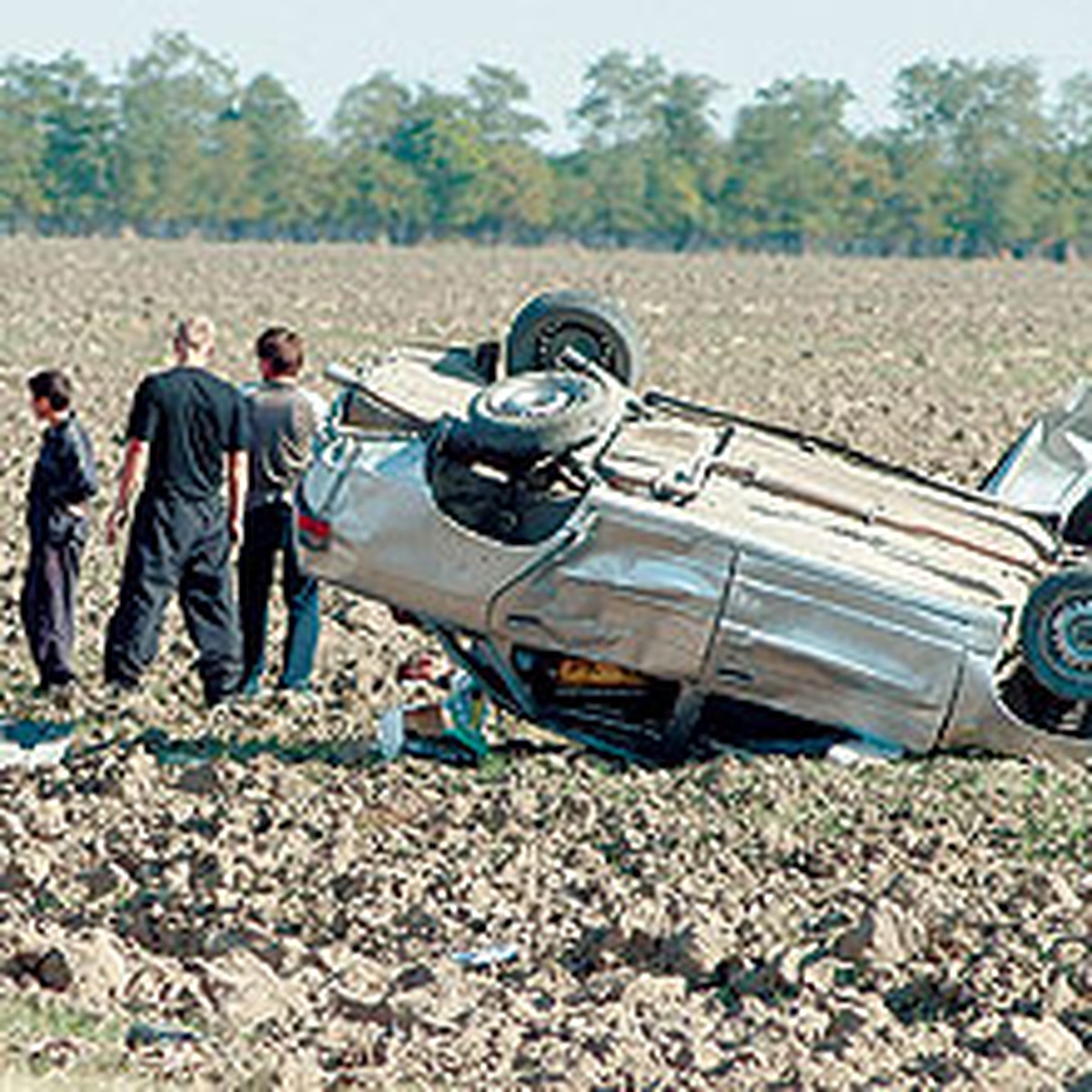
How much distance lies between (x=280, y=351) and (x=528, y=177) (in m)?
120

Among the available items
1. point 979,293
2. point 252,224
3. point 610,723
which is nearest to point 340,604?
point 610,723

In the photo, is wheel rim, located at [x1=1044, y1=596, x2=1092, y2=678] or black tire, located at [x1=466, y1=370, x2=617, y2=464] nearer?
wheel rim, located at [x1=1044, y1=596, x2=1092, y2=678]

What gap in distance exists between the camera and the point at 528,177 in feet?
427

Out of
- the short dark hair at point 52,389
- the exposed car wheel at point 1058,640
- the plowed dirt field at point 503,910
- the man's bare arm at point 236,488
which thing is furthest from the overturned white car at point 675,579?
the short dark hair at point 52,389

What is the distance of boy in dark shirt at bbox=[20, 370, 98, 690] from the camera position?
35.8 ft

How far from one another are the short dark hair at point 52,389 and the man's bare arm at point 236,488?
79 centimetres

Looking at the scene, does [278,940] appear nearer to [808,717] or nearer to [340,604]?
[808,717]

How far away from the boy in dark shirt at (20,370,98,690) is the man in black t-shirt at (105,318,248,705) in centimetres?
30

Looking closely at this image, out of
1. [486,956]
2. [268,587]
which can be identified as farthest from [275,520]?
[486,956]

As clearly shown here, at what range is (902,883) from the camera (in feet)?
25.6

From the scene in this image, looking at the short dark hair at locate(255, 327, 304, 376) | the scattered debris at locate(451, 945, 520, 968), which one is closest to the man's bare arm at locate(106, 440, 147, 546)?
the short dark hair at locate(255, 327, 304, 376)

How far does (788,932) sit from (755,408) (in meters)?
17.4

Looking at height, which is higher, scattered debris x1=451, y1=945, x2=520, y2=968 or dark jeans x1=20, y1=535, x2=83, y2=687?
scattered debris x1=451, y1=945, x2=520, y2=968

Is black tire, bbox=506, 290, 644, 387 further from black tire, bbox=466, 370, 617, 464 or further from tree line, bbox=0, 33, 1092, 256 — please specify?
tree line, bbox=0, 33, 1092, 256
